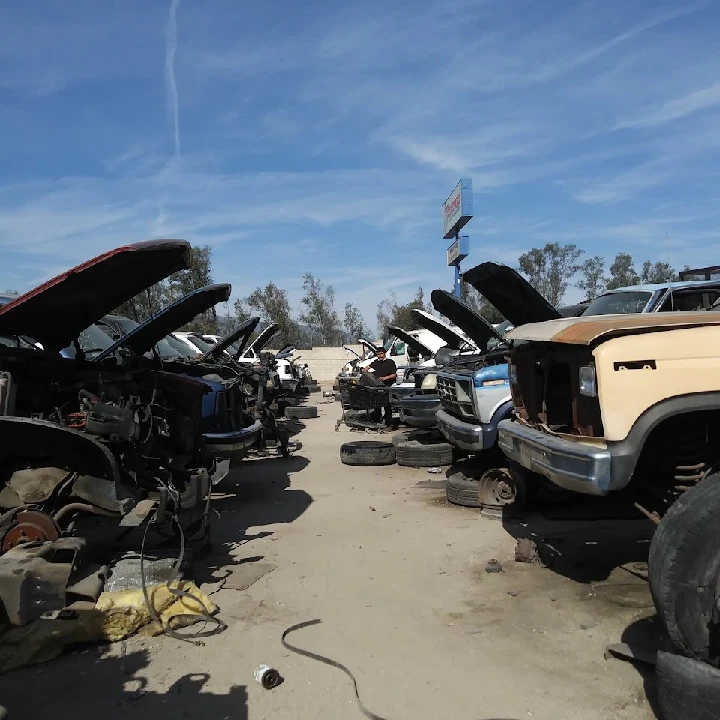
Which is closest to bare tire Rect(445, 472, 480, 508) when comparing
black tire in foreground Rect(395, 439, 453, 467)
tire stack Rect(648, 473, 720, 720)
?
black tire in foreground Rect(395, 439, 453, 467)

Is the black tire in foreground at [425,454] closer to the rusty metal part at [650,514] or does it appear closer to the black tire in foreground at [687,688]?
the rusty metal part at [650,514]

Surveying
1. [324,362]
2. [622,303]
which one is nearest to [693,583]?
[622,303]

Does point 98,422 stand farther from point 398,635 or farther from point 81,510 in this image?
point 398,635

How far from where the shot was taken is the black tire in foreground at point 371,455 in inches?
352

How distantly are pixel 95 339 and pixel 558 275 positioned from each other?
41751mm

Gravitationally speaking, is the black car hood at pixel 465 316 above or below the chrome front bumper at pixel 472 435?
above

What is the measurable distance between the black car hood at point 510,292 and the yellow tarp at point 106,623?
3495mm

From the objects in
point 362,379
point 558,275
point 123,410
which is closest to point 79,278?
point 123,410

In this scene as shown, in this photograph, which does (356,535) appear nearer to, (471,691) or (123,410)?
(123,410)

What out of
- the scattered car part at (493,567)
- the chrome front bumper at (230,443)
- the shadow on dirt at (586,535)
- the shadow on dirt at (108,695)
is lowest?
the shadow on dirt at (586,535)

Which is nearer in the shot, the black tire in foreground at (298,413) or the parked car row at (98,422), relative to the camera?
the parked car row at (98,422)

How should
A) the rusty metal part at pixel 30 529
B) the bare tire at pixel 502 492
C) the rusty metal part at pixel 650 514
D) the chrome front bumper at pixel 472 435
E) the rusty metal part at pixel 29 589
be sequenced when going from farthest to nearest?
the chrome front bumper at pixel 472 435 < the bare tire at pixel 502 492 < the rusty metal part at pixel 30 529 < the rusty metal part at pixel 650 514 < the rusty metal part at pixel 29 589

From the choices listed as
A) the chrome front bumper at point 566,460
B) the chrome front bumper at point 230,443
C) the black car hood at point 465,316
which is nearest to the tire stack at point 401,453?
the black car hood at point 465,316

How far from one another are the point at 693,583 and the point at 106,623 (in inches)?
123
